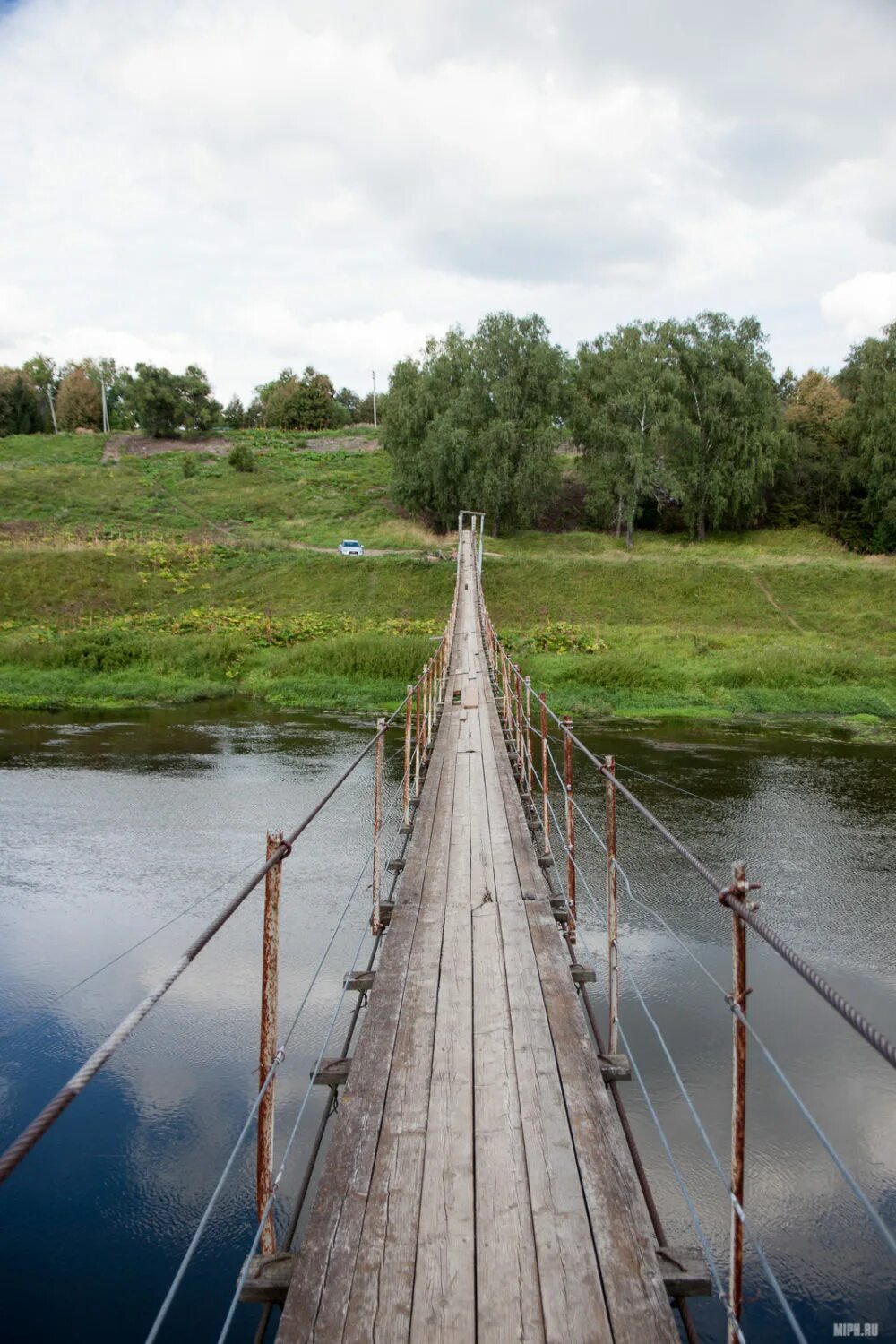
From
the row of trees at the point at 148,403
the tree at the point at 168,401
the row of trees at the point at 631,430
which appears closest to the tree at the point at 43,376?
the row of trees at the point at 148,403

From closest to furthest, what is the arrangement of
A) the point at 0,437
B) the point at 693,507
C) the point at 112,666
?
the point at 112,666
the point at 693,507
the point at 0,437

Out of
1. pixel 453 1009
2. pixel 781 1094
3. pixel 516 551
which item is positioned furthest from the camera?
pixel 516 551

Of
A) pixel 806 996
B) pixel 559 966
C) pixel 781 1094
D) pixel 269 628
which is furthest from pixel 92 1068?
pixel 269 628

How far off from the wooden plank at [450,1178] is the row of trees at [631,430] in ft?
116

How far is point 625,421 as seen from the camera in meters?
39.4

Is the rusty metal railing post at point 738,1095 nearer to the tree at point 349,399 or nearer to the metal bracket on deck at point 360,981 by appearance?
the metal bracket on deck at point 360,981

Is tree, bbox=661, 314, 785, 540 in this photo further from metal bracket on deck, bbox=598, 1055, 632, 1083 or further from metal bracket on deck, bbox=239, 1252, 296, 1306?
metal bracket on deck, bbox=239, 1252, 296, 1306

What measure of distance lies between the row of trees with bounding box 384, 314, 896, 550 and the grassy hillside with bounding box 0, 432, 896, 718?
2044 millimetres

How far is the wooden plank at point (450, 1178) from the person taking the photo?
2.37 meters

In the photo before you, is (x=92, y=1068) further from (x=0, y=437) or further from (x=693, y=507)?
(x=0, y=437)

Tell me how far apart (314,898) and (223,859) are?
1769mm

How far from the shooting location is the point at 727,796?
13469 millimetres

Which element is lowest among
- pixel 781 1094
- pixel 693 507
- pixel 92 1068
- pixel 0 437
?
pixel 781 1094

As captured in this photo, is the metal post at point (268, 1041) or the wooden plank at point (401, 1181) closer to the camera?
the wooden plank at point (401, 1181)
